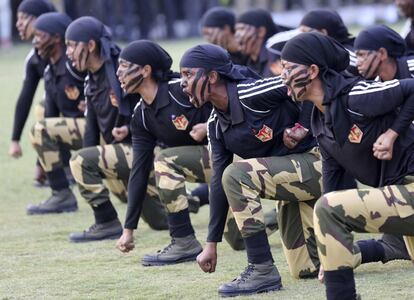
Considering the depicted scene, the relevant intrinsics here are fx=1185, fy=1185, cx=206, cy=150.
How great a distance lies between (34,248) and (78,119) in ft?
5.79

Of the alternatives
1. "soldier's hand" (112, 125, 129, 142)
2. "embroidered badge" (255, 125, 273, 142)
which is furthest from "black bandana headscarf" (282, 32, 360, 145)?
"soldier's hand" (112, 125, 129, 142)

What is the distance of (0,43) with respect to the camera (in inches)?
1339

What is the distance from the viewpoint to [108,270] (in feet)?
25.9

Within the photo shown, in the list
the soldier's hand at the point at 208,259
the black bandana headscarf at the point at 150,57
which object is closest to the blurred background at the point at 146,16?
the black bandana headscarf at the point at 150,57

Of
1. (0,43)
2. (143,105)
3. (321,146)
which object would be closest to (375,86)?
(321,146)

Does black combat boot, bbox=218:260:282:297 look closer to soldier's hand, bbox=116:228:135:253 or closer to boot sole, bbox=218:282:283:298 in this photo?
boot sole, bbox=218:282:283:298

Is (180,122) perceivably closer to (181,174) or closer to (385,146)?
(181,174)

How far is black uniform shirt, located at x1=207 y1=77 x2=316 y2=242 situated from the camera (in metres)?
7.19

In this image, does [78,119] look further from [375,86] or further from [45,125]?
[375,86]

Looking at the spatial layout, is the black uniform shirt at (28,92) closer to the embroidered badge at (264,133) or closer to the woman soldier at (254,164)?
the woman soldier at (254,164)

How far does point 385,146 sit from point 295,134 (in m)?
1.33

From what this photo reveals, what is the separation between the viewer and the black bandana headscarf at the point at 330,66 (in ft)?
20.4

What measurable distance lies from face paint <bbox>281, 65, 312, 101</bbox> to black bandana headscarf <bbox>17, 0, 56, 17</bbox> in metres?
5.36

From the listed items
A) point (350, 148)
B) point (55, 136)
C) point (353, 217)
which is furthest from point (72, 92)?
point (353, 217)
